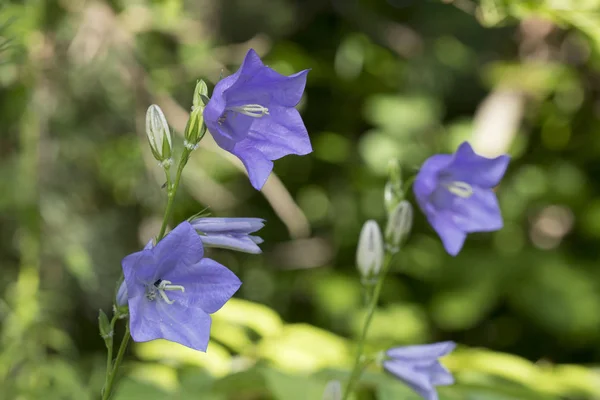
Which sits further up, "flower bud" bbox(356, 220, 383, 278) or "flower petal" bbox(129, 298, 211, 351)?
"flower petal" bbox(129, 298, 211, 351)

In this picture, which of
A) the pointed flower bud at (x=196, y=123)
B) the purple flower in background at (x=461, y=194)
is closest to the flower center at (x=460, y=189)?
the purple flower in background at (x=461, y=194)

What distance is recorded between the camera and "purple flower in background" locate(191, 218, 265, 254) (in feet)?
2.32

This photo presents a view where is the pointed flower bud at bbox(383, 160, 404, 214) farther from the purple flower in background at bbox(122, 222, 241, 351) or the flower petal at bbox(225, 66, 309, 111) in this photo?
the purple flower in background at bbox(122, 222, 241, 351)

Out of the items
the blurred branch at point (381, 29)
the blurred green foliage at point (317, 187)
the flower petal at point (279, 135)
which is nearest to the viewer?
the flower petal at point (279, 135)

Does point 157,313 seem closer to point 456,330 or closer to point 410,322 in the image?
point 410,322

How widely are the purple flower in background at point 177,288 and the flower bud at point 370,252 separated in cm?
26

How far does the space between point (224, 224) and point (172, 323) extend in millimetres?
115

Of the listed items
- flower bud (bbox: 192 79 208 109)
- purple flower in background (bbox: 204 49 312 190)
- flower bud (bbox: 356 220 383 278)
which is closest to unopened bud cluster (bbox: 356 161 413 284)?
flower bud (bbox: 356 220 383 278)

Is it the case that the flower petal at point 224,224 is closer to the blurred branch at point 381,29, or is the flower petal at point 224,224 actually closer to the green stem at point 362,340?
the green stem at point 362,340

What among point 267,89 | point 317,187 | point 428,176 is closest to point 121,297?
point 267,89

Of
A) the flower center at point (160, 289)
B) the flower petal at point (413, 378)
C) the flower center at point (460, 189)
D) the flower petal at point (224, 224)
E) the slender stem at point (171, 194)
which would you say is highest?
the slender stem at point (171, 194)

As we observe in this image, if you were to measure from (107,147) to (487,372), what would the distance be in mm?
1189

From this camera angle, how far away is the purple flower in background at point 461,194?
97 cm

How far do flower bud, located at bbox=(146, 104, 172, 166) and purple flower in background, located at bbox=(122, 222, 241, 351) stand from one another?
0.11 m
